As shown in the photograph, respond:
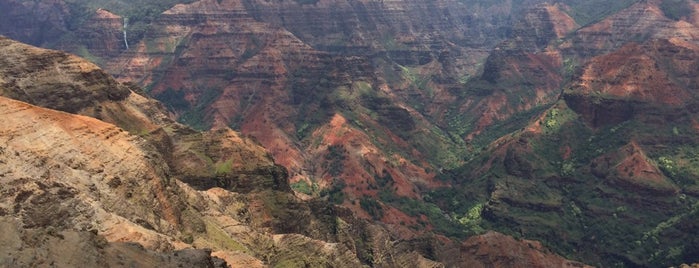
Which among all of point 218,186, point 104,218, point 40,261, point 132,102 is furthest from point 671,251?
point 40,261

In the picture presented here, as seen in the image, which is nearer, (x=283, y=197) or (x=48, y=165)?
(x=48, y=165)

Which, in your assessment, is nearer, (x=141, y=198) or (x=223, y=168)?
(x=141, y=198)

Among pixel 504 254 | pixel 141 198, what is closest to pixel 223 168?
pixel 141 198

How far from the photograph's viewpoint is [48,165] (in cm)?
8725

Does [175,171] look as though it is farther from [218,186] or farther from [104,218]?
[104,218]

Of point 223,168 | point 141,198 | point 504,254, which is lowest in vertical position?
point 504,254

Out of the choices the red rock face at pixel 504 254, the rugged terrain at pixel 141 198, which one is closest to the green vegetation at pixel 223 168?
the rugged terrain at pixel 141 198

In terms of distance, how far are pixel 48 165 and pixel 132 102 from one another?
7288 cm

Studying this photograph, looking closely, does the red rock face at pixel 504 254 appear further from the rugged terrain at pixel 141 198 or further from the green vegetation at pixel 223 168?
the green vegetation at pixel 223 168

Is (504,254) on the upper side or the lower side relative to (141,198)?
lower

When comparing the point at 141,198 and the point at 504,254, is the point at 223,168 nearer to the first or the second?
the point at 141,198

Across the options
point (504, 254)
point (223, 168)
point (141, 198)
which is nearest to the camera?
point (141, 198)

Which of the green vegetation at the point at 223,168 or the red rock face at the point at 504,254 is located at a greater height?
the green vegetation at the point at 223,168

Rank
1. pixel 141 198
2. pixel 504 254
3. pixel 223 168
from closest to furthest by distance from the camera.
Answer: pixel 141 198 < pixel 223 168 < pixel 504 254
